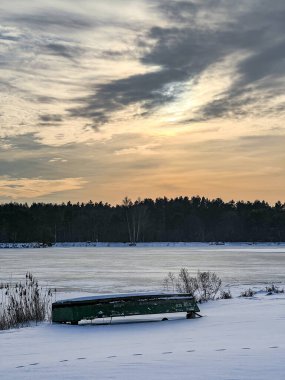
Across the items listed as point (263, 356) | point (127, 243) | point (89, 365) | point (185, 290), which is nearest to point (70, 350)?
point (89, 365)

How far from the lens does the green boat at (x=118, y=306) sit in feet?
44.3

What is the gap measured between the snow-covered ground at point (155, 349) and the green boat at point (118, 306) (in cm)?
26

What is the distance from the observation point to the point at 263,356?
799 centimetres

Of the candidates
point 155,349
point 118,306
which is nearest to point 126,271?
point 118,306

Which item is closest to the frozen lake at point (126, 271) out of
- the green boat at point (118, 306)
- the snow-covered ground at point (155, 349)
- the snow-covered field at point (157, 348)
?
the green boat at point (118, 306)

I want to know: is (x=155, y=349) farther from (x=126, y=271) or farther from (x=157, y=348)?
(x=126, y=271)

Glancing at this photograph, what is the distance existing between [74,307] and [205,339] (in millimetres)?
4164

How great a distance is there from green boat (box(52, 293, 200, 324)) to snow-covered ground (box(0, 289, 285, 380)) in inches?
10.1

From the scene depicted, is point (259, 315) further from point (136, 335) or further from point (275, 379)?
point (275, 379)

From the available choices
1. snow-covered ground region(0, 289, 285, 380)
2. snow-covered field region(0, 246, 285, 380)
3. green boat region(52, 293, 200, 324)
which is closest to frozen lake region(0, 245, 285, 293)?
Answer: green boat region(52, 293, 200, 324)

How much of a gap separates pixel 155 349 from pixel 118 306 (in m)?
4.51

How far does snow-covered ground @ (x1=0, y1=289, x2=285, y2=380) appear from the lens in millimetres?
7191

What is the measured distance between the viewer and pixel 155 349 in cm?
932

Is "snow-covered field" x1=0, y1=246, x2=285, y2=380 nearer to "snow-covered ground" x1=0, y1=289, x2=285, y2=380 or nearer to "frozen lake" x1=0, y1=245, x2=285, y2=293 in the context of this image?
"snow-covered ground" x1=0, y1=289, x2=285, y2=380
